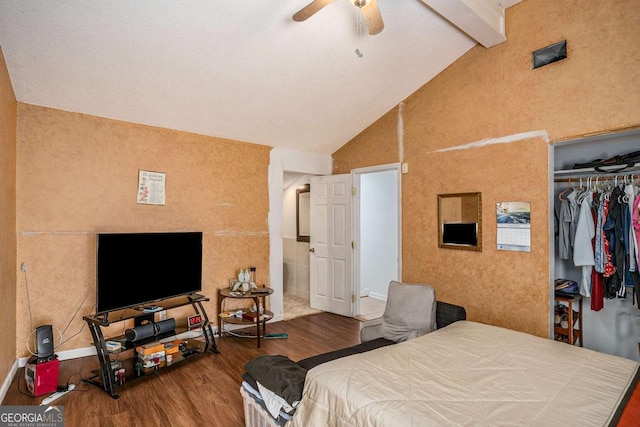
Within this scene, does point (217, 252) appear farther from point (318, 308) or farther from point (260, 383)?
point (260, 383)

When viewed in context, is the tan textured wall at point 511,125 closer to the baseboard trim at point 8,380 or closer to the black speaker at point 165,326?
the black speaker at point 165,326

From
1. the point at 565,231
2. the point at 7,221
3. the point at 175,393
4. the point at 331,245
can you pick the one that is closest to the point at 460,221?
the point at 565,231

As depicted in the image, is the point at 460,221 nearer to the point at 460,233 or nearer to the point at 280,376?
the point at 460,233

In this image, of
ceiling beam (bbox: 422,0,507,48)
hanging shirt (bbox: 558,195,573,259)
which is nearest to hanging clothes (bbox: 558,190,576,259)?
hanging shirt (bbox: 558,195,573,259)

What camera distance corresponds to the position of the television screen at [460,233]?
3.74 m

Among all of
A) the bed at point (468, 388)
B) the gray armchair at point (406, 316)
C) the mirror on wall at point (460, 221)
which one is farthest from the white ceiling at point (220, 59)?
the bed at point (468, 388)

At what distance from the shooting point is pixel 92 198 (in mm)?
3445

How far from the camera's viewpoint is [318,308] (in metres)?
5.36

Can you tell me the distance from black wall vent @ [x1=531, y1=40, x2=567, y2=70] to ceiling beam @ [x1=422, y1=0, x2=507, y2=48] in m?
0.39

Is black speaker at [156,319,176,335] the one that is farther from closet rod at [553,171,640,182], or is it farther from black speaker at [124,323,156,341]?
closet rod at [553,171,640,182]

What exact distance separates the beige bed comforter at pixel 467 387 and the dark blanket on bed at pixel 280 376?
0.10m

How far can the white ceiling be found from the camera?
256 centimetres

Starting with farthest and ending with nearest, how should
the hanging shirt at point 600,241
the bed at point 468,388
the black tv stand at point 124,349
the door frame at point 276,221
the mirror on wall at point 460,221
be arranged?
the door frame at point 276,221
the mirror on wall at point 460,221
the hanging shirt at point 600,241
the black tv stand at point 124,349
the bed at point 468,388

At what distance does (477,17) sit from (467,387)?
3.01 meters
